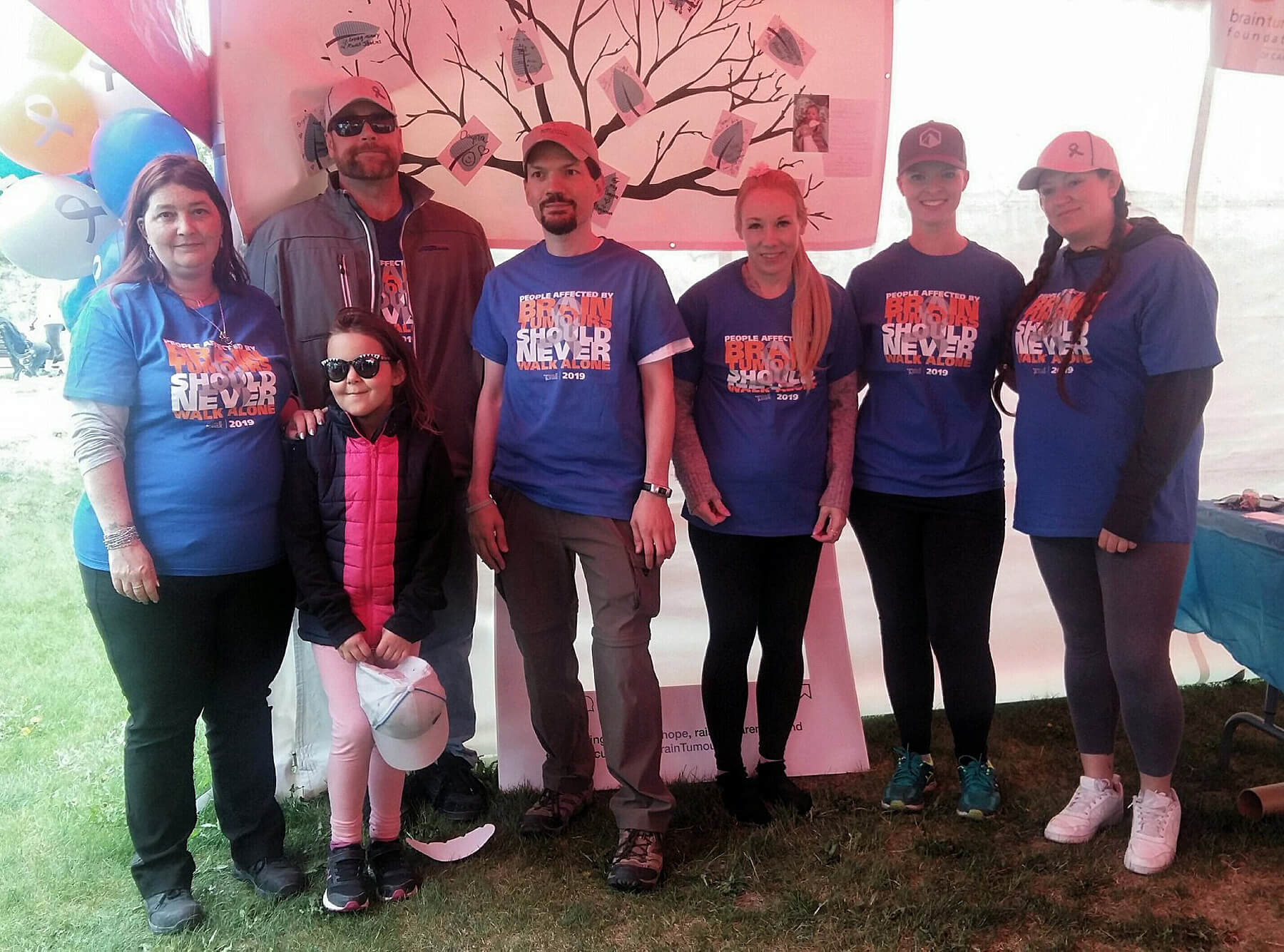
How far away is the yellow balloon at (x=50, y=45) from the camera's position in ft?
6.86

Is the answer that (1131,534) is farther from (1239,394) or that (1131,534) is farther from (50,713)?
(50,713)

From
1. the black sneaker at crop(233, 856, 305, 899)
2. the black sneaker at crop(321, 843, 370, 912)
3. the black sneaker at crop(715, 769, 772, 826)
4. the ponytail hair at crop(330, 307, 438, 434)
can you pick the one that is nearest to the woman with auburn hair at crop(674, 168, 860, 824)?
the black sneaker at crop(715, 769, 772, 826)

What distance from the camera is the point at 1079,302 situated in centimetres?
205

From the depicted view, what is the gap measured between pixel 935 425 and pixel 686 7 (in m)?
1.38

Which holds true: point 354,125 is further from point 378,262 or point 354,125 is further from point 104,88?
point 104,88

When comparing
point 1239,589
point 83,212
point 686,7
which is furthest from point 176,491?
point 1239,589

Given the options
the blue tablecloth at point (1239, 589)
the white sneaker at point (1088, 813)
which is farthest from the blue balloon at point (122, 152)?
the blue tablecloth at point (1239, 589)

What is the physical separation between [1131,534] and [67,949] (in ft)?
7.78

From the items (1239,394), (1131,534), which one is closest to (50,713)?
(1131,534)

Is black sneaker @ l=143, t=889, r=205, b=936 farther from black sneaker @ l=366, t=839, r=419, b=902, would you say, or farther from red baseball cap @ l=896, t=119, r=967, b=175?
red baseball cap @ l=896, t=119, r=967, b=175

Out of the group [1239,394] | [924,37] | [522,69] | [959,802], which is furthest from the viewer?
[1239,394]

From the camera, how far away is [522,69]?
255cm

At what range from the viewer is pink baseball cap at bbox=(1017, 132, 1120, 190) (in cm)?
203

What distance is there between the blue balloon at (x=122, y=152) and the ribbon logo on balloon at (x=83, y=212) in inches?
1.2
